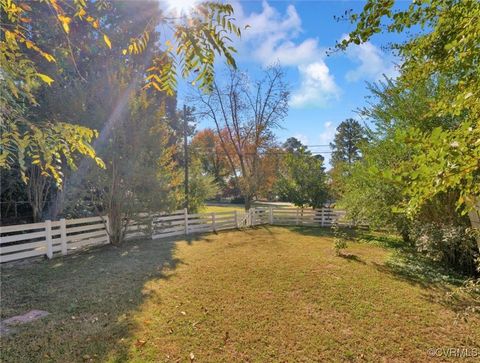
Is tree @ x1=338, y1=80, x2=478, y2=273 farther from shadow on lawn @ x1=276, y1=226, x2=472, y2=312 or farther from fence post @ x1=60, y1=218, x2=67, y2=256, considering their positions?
fence post @ x1=60, y1=218, x2=67, y2=256

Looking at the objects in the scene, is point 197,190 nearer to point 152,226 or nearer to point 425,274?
point 152,226

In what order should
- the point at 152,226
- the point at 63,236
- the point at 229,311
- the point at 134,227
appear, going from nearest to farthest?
1. the point at 229,311
2. the point at 63,236
3. the point at 152,226
4. the point at 134,227

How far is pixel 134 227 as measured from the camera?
9672 millimetres

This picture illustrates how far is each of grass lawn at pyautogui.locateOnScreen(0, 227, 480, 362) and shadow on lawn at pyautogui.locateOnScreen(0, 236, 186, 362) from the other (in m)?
0.02

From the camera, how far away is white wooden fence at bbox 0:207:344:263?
6.52 metres

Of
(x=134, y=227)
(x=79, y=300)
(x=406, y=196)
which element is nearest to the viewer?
(x=79, y=300)

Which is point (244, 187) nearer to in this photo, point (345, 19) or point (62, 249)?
point (62, 249)

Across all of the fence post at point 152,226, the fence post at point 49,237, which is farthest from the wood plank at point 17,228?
Result: the fence post at point 152,226

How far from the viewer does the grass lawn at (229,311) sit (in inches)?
117

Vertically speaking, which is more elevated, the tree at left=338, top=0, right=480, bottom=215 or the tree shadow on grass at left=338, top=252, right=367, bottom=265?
the tree at left=338, top=0, right=480, bottom=215

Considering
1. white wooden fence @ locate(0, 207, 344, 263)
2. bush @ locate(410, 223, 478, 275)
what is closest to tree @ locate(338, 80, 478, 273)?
bush @ locate(410, 223, 478, 275)

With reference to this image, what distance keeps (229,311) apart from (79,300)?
236cm

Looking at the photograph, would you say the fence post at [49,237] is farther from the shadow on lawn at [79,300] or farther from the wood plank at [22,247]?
the shadow on lawn at [79,300]

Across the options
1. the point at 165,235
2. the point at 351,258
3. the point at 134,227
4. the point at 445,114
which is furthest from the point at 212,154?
the point at 445,114
